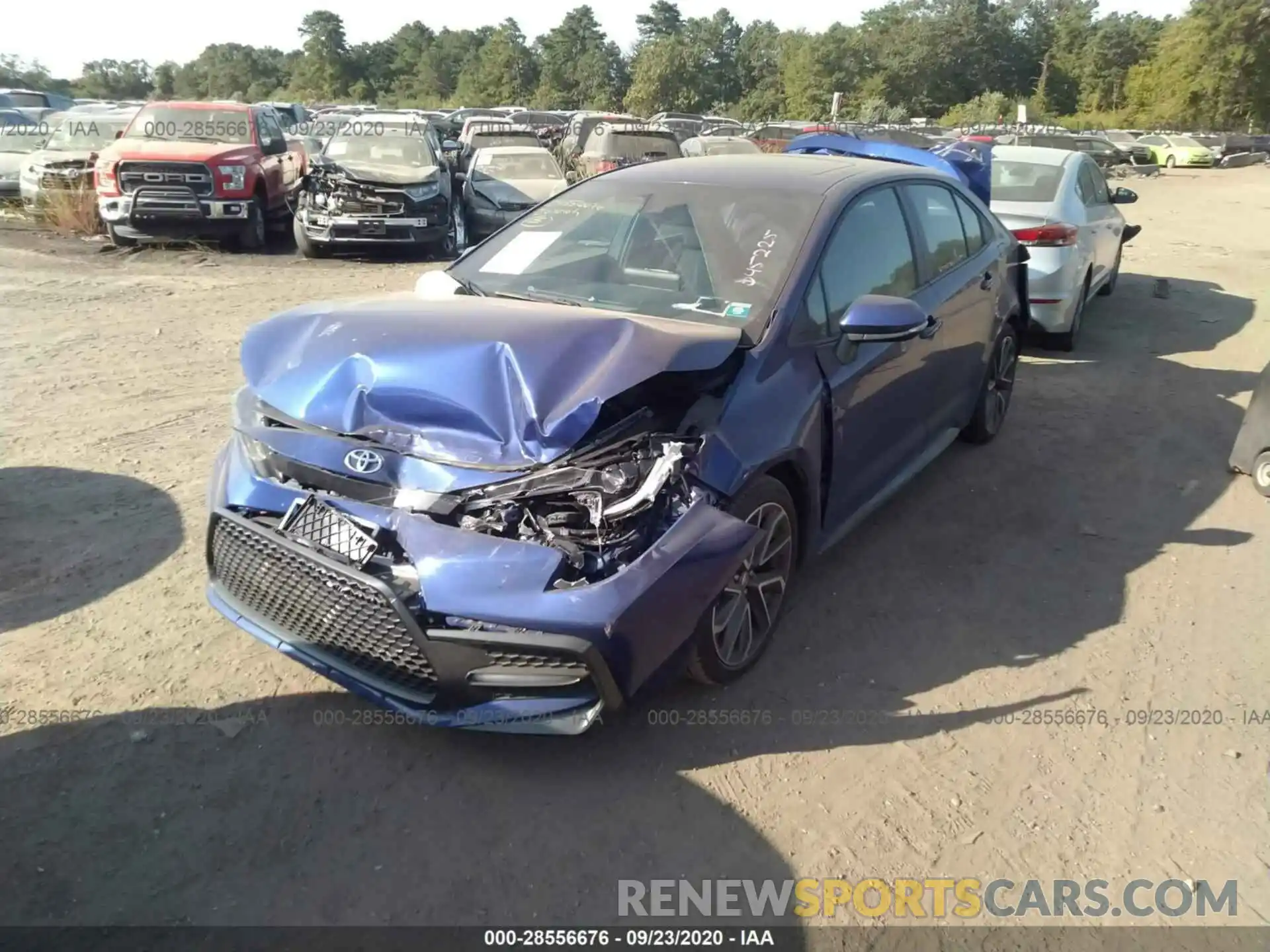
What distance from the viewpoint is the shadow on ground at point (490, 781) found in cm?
265

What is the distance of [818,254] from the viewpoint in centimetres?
393

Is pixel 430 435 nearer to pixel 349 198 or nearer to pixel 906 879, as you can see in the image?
pixel 906 879

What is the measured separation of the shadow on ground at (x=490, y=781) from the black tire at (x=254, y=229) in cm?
989

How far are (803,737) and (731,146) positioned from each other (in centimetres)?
1787

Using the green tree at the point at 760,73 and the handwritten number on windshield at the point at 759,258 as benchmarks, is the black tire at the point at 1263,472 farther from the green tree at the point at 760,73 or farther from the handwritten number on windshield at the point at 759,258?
the green tree at the point at 760,73

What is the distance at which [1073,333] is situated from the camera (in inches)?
336

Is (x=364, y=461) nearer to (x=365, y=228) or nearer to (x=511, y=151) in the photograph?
(x=365, y=228)

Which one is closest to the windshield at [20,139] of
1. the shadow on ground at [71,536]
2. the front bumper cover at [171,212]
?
the front bumper cover at [171,212]

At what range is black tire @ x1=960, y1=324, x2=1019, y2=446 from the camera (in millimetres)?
5945

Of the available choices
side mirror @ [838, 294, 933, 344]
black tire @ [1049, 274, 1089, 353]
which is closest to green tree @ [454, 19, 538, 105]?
black tire @ [1049, 274, 1089, 353]

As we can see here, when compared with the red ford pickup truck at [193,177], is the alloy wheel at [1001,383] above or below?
below

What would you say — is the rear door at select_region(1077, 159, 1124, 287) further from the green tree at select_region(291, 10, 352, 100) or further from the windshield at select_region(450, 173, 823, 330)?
the green tree at select_region(291, 10, 352, 100)

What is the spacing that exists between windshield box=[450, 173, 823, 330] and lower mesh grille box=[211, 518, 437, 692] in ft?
5.14

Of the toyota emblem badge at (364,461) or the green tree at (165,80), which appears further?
the green tree at (165,80)
